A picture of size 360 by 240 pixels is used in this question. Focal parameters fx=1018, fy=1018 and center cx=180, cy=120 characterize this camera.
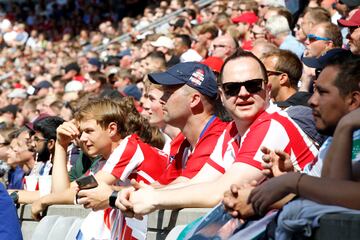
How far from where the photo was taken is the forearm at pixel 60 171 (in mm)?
7777

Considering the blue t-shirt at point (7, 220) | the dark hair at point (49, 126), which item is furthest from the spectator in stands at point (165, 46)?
the blue t-shirt at point (7, 220)

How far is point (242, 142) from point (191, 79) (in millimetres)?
1038

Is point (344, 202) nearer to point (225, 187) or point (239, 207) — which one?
point (239, 207)

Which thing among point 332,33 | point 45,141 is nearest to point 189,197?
point 332,33

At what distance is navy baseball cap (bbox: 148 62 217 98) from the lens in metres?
6.62

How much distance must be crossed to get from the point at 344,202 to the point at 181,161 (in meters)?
2.94

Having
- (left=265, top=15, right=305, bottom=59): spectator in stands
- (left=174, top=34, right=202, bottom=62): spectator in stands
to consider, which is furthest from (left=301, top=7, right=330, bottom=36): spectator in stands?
(left=174, top=34, right=202, bottom=62): spectator in stands

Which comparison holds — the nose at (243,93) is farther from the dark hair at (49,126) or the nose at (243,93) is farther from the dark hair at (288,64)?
the dark hair at (49,126)

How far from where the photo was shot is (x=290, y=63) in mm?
7711

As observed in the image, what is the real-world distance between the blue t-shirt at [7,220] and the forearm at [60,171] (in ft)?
4.33

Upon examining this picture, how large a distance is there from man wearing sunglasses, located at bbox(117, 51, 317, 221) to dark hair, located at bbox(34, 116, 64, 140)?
3716 mm

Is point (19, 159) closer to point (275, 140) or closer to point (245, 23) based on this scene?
point (245, 23)

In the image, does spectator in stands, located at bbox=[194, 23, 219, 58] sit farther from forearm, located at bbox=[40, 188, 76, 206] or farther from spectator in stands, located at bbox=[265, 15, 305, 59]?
forearm, located at bbox=[40, 188, 76, 206]

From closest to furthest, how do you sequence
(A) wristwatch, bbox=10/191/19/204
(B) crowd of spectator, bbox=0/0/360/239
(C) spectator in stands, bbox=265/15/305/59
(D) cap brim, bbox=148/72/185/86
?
(B) crowd of spectator, bbox=0/0/360/239
(D) cap brim, bbox=148/72/185/86
(A) wristwatch, bbox=10/191/19/204
(C) spectator in stands, bbox=265/15/305/59
